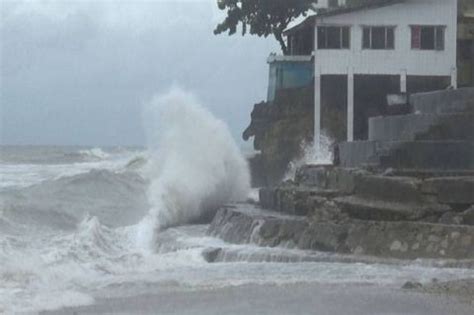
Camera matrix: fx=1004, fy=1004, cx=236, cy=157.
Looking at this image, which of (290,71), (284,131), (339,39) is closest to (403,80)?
(339,39)

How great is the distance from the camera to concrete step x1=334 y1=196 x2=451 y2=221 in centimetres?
1479

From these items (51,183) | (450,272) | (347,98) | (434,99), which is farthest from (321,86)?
(450,272)

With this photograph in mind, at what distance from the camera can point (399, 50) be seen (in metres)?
35.9

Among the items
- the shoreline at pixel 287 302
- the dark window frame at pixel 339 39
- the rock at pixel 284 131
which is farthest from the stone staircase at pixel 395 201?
the rock at pixel 284 131

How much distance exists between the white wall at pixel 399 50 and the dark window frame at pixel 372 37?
4.6 inches

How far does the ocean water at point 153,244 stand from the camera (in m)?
12.6

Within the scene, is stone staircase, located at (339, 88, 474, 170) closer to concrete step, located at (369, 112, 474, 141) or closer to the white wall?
concrete step, located at (369, 112, 474, 141)

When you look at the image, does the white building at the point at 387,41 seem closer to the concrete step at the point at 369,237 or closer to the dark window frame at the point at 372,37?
the dark window frame at the point at 372,37

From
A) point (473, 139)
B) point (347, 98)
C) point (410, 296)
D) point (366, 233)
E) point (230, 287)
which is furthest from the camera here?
point (347, 98)

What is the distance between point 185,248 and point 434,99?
547cm

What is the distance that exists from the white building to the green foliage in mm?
2999

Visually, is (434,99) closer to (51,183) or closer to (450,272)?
(450,272)

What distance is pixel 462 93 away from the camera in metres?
17.2

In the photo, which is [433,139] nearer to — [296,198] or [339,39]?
[296,198]
